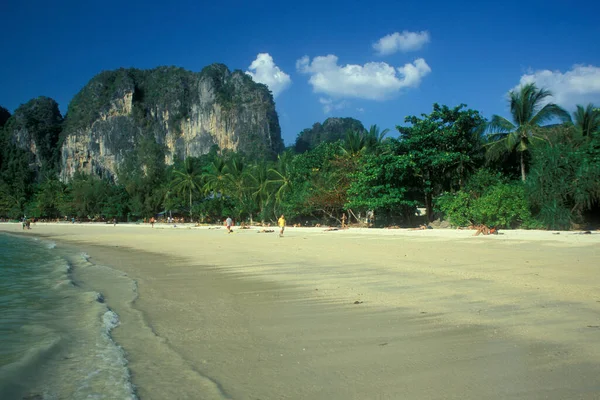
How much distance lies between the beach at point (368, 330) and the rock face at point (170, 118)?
87613 mm

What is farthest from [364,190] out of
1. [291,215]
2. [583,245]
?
[583,245]

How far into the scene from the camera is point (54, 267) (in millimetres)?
11234

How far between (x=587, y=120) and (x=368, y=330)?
72.7 ft

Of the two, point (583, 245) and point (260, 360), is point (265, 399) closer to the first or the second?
point (260, 360)

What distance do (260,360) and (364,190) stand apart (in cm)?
1976

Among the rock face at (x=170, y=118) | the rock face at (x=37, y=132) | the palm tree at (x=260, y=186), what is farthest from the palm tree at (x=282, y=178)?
the rock face at (x=37, y=132)

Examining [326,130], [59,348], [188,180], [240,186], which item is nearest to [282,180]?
[240,186]

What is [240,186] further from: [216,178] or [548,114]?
[548,114]

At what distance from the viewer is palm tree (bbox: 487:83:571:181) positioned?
2123 centimetres

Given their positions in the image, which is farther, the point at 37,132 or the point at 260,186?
the point at 37,132

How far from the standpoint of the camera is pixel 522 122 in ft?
71.5

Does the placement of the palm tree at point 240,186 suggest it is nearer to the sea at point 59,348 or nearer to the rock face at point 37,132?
the sea at point 59,348

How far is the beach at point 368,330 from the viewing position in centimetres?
308

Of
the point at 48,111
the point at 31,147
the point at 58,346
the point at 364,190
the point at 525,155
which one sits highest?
the point at 48,111
